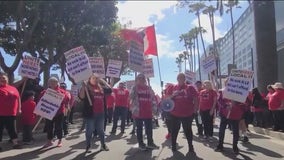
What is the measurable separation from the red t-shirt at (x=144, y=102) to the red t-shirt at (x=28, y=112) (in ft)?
11.9

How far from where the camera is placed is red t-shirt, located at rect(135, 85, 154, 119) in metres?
12.5

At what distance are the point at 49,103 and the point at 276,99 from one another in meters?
7.92

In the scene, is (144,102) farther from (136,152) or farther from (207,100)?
(207,100)

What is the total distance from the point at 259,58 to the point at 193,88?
9.98 m

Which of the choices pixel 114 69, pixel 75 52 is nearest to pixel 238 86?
pixel 75 52

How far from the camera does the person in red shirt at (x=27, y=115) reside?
14.6 metres

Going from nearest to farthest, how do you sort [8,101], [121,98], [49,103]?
[8,101], [49,103], [121,98]

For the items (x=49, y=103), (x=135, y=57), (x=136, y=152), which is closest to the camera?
(x=136, y=152)

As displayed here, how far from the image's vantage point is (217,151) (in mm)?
12195

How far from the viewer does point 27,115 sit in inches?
574

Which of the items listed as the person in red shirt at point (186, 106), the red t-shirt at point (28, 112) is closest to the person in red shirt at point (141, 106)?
the person in red shirt at point (186, 106)

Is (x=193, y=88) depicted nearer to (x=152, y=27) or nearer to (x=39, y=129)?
(x=152, y=27)

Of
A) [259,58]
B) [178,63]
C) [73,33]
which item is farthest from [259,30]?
[178,63]

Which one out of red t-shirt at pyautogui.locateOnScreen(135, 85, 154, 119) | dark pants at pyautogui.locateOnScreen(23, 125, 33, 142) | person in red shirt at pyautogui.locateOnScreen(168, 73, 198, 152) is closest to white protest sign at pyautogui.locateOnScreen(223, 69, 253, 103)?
person in red shirt at pyautogui.locateOnScreen(168, 73, 198, 152)
